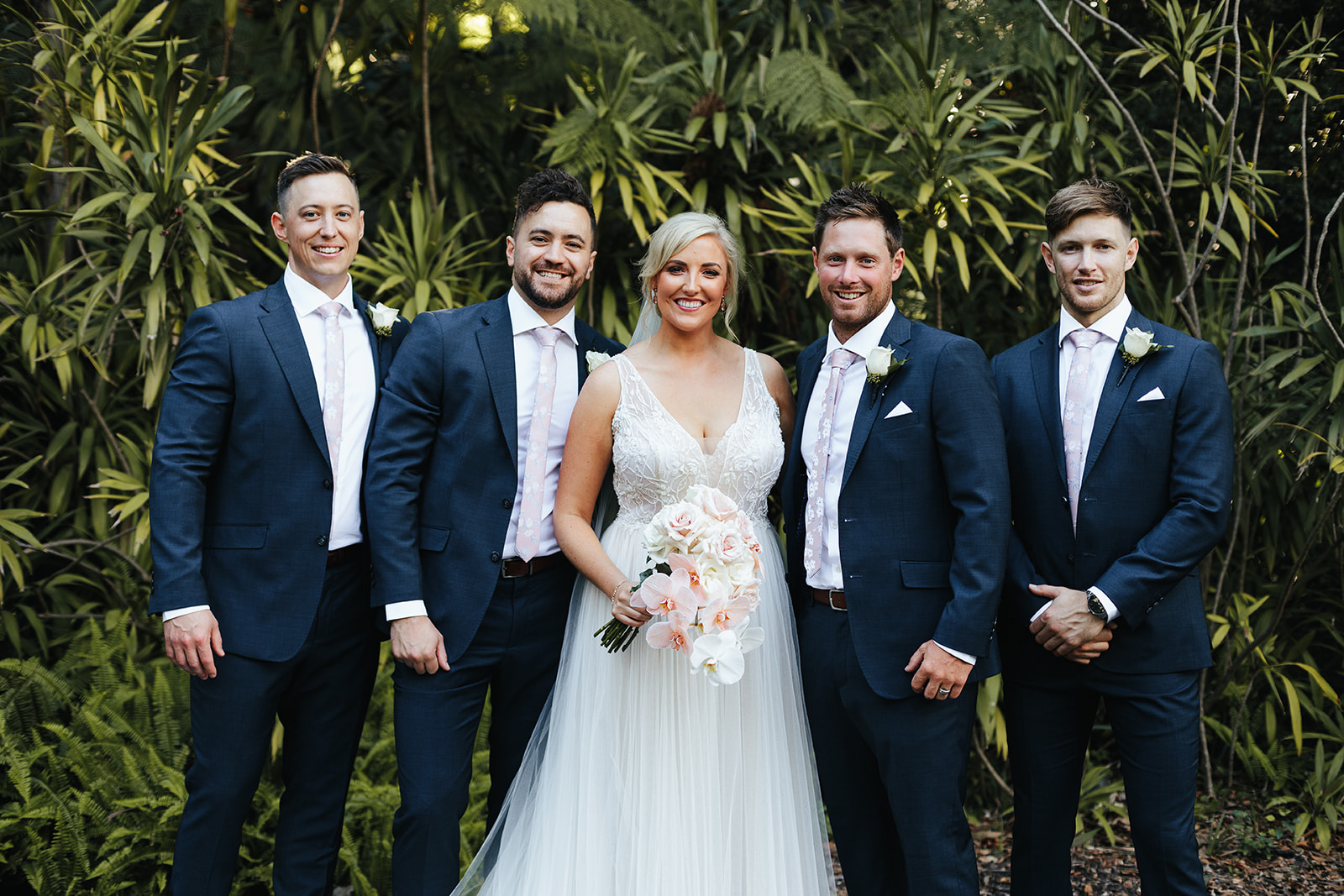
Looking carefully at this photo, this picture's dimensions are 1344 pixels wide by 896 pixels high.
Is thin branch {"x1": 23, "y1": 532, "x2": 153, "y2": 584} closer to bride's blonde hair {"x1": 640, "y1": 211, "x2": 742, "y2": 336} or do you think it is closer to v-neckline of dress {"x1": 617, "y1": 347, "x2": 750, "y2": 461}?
v-neckline of dress {"x1": 617, "y1": 347, "x2": 750, "y2": 461}

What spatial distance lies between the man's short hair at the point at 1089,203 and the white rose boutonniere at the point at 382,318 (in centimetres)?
183

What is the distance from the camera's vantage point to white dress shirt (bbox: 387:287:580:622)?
2619 mm

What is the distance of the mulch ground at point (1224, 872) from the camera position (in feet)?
10.8

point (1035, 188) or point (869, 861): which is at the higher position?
point (1035, 188)

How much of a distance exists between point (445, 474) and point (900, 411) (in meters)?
1.22

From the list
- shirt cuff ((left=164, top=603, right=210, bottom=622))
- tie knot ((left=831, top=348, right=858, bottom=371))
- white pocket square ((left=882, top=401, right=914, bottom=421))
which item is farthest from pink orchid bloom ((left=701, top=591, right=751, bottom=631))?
shirt cuff ((left=164, top=603, right=210, bottom=622))

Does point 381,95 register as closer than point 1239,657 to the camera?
No

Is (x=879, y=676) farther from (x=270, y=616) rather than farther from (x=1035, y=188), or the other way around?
(x=1035, y=188)

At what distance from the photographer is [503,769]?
2.75m

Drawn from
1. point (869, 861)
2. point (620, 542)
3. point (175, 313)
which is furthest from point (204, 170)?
point (869, 861)

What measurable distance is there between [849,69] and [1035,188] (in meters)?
1.64

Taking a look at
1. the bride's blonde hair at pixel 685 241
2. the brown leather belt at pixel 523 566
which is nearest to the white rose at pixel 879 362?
the bride's blonde hair at pixel 685 241

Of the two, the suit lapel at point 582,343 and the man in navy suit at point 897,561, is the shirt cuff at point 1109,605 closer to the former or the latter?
the man in navy suit at point 897,561

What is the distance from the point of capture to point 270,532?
249 centimetres
